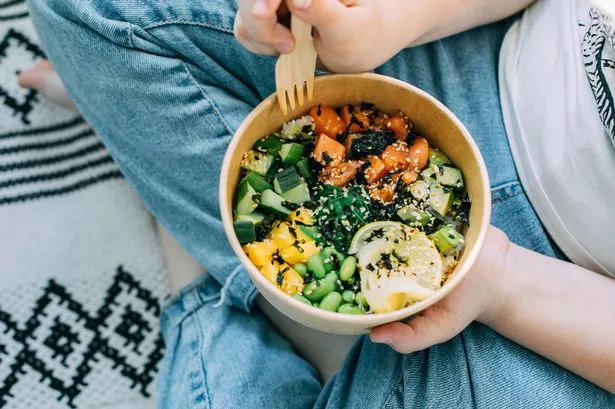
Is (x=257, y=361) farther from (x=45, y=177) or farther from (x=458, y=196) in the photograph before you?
(x=45, y=177)

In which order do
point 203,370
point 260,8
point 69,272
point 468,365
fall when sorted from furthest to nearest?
point 69,272, point 203,370, point 468,365, point 260,8

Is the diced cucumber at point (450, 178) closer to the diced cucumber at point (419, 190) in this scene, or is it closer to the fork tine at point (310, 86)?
the diced cucumber at point (419, 190)

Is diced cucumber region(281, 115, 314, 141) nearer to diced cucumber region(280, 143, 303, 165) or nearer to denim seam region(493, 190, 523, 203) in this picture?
diced cucumber region(280, 143, 303, 165)

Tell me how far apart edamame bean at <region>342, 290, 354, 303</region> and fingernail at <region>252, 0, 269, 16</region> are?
0.25 m

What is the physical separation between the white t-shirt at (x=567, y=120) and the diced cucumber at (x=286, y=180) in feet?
0.98

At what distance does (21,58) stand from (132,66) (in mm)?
500

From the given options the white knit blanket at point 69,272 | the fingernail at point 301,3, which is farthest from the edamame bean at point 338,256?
the white knit blanket at point 69,272

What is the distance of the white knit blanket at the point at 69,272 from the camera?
106 cm

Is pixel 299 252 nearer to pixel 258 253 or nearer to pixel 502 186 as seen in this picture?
pixel 258 253

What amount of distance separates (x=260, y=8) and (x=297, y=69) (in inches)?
3.5

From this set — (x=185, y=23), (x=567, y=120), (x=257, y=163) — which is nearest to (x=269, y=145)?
(x=257, y=163)

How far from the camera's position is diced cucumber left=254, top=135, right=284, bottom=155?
647 millimetres

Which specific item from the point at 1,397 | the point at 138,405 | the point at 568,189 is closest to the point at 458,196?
the point at 568,189

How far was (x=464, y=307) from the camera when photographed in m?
0.70
